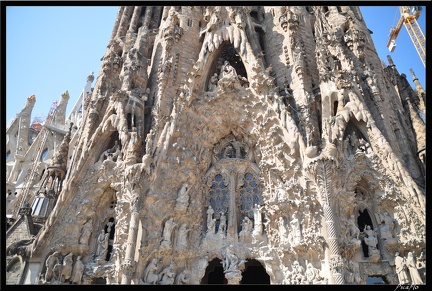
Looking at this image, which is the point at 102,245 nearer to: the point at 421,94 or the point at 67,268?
the point at 67,268

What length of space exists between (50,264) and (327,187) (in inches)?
251

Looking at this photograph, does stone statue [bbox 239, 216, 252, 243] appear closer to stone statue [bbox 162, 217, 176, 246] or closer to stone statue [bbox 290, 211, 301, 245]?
stone statue [bbox 290, 211, 301, 245]

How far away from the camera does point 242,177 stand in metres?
10.4

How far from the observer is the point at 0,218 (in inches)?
322

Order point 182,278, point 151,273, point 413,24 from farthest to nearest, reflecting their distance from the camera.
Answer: point 413,24, point 182,278, point 151,273

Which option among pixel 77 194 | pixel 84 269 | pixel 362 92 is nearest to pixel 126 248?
pixel 84 269

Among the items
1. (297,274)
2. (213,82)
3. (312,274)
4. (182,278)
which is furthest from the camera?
(213,82)

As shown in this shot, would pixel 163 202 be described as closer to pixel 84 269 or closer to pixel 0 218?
pixel 84 269

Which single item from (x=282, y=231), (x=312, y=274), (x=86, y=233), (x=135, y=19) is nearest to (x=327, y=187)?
(x=282, y=231)

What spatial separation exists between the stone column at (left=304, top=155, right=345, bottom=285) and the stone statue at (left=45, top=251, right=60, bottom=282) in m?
5.97

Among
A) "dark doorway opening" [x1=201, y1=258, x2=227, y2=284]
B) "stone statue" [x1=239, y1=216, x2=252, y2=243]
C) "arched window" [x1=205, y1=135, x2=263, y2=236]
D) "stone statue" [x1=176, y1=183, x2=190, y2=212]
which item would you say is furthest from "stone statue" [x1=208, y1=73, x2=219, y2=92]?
"dark doorway opening" [x1=201, y1=258, x2=227, y2=284]

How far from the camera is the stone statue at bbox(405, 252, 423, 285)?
7562 mm

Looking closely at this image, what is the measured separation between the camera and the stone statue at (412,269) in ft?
24.8
